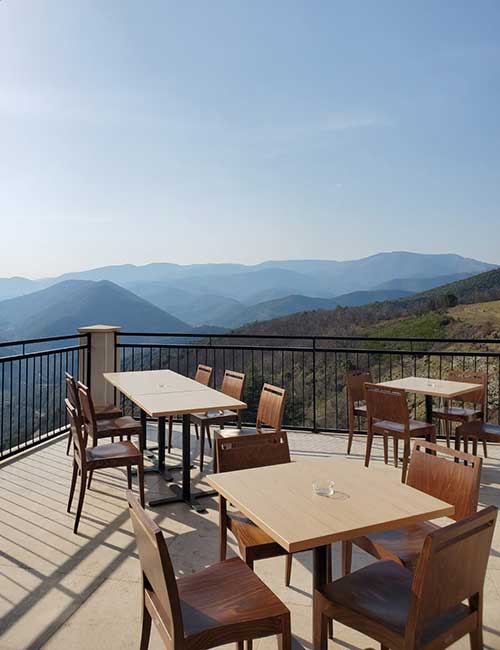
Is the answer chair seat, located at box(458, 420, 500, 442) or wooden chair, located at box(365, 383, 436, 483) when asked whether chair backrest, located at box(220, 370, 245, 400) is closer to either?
wooden chair, located at box(365, 383, 436, 483)

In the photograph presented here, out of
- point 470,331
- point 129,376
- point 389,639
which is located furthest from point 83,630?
point 470,331

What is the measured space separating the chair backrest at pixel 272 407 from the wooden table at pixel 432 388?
136 cm

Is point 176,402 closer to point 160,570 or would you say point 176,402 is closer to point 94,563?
point 94,563

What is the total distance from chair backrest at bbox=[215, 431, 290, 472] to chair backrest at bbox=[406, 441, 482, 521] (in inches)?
26.7

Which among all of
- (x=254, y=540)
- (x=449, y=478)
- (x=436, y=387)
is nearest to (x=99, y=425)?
(x=254, y=540)

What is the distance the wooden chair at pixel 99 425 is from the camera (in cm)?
364

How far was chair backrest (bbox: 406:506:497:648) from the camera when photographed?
4.21 feet

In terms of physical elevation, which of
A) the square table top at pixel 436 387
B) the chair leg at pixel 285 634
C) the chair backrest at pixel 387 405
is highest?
the square table top at pixel 436 387

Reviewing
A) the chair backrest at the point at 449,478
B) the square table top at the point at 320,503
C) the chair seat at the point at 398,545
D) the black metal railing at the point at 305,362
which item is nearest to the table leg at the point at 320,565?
the square table top at the point at 320,503

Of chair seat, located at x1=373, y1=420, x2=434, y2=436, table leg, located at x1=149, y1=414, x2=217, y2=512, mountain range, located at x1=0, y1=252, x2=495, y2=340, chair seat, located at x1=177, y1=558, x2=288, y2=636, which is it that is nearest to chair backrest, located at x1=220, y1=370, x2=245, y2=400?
table leg, located at x1=149, y1=414, x2=217, y2=512

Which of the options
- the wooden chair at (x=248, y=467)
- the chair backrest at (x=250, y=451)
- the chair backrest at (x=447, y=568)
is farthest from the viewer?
the chair backrest at (x=250, y=451)

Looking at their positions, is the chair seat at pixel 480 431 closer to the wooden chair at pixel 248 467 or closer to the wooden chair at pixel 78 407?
the wooden chair at pixel 248 467

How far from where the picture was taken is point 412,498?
1.85 metres

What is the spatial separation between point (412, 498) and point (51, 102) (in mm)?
8059
